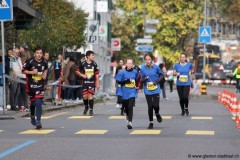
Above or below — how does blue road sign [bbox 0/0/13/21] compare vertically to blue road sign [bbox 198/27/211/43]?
above

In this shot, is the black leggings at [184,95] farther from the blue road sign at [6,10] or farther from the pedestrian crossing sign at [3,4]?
the pedestrian crossing sign at [3,4]

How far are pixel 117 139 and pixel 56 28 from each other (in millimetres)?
24640

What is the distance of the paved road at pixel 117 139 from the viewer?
13.1 m

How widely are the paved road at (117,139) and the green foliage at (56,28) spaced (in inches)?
603

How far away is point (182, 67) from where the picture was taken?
24.2 m

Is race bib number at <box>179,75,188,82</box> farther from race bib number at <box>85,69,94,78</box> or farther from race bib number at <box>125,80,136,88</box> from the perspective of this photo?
race bib number at <box>125,80,136,88</box>

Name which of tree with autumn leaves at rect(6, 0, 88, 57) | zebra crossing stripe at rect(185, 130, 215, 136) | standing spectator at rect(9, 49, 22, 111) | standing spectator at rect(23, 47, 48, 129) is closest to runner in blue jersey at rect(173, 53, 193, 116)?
standing spectator at rect(9, 49, 22, 111)

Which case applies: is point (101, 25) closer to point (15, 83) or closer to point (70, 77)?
point (70, 77)

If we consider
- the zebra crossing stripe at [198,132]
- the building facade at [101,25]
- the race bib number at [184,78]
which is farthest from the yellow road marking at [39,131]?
the building facade at [101,25]

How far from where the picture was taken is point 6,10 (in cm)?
2178

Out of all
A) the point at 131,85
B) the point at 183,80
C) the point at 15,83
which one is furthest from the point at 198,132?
the point at 15,83

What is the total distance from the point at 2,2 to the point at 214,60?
215 feet

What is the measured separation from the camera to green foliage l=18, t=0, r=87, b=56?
1517 inches

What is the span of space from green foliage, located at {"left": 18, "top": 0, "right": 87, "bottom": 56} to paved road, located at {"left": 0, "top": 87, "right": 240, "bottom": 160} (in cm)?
1531
